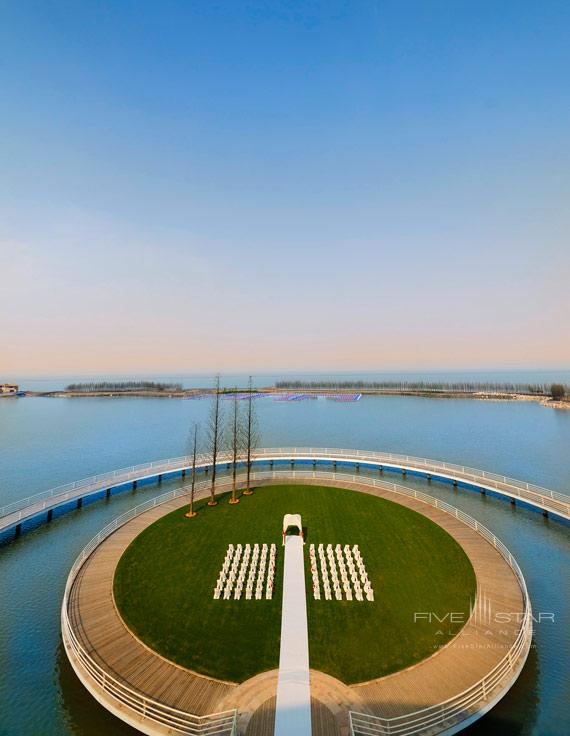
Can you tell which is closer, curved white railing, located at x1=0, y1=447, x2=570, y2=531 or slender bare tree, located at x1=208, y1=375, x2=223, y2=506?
curved white railing, located at x1=0, y1=447, x2=570, y2=531

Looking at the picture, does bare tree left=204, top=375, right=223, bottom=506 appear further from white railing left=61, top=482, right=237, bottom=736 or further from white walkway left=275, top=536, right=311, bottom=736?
white railing left=61, top=482, right=237, bottom=736

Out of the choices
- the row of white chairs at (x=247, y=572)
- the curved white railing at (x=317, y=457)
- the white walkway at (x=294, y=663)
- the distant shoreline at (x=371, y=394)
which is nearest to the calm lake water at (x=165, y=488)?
the curved white railing at (x=317, y=457)

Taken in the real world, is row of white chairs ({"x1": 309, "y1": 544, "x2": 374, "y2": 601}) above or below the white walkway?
above

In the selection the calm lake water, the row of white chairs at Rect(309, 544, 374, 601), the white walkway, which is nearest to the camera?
the white walkway

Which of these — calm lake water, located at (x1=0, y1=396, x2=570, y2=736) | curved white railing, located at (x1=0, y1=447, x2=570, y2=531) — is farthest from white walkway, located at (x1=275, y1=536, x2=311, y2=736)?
curved white railing, located at (x1=0, y1=447, x2=570, y2=531)

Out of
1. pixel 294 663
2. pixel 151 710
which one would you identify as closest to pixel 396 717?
pixel 294 663

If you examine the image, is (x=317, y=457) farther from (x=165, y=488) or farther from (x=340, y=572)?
(x=340, y=572)
